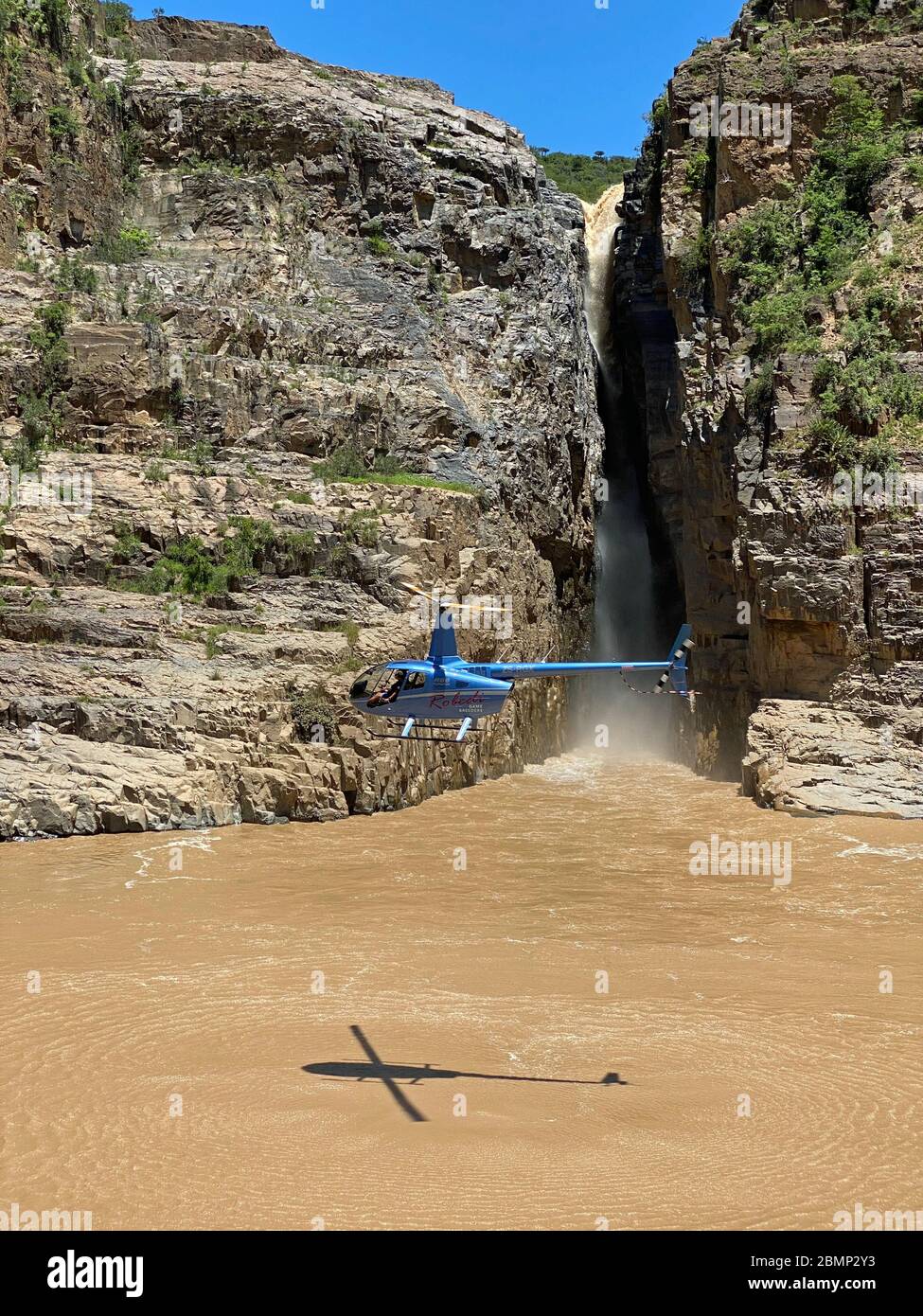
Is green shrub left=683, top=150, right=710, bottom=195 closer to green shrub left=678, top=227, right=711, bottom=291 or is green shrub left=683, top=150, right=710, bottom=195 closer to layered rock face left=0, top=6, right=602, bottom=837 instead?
green shrub left=678, top=227, right=711, bottom=291

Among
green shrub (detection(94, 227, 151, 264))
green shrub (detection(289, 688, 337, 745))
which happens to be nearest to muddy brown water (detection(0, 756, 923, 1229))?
green shrub (detection(289, 688, 337, 745))

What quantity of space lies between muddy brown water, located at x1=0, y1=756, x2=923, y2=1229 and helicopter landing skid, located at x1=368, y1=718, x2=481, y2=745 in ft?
8.00

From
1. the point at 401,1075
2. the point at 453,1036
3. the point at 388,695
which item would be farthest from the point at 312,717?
the point at 401,1075

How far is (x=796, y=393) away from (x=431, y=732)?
44.3ft

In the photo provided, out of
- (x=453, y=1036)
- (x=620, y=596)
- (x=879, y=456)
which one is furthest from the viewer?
(x=620, y=596)

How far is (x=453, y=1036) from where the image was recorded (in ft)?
37.2

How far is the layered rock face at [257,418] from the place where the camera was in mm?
23516

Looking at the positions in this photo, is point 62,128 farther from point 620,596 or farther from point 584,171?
point 584,171

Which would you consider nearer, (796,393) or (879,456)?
(879,456)

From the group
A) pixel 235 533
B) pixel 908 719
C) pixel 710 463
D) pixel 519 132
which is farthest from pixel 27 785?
pixel 519 132

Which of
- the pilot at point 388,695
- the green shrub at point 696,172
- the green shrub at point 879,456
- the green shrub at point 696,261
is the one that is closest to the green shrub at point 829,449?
the green shrub at point 879,456

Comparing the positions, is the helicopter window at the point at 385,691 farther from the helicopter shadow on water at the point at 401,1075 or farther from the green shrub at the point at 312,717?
the green shrub at the point at 312,717

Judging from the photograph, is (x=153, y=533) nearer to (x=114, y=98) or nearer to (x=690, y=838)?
(x=690, y=838)

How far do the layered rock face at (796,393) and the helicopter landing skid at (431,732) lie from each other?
291 inches
